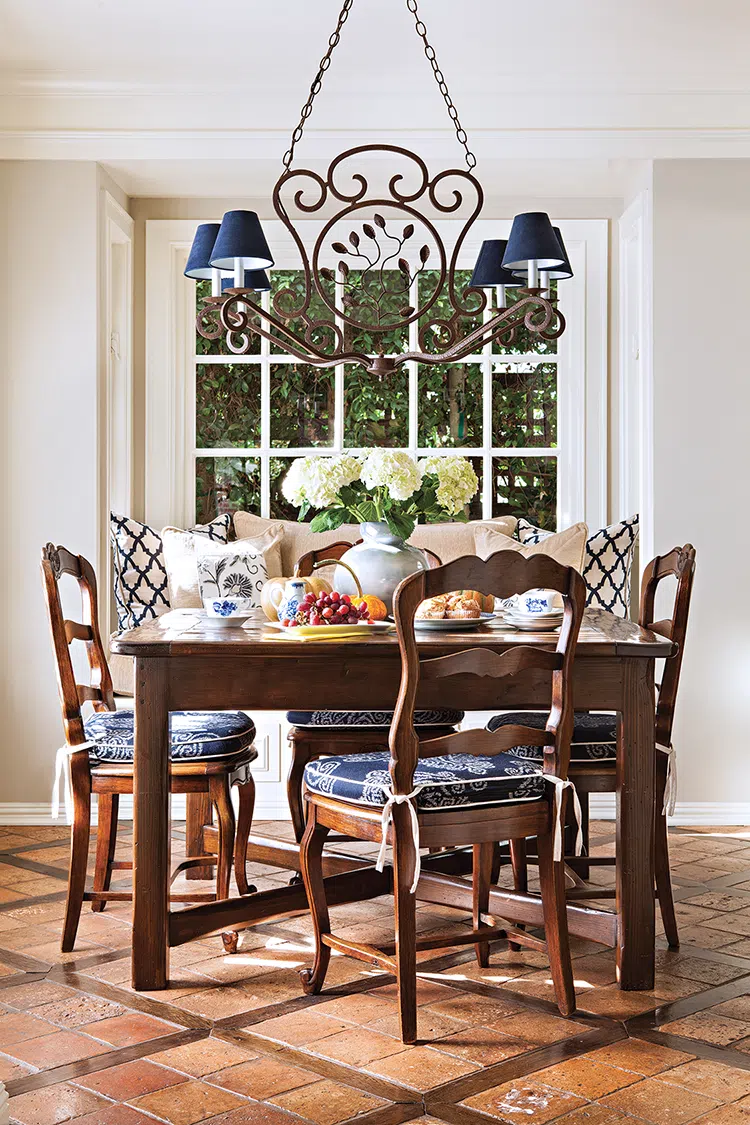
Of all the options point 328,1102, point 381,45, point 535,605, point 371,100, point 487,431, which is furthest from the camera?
point 487,431

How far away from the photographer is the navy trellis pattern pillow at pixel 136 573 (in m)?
4.73

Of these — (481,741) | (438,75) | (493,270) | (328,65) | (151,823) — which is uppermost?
(328,65)

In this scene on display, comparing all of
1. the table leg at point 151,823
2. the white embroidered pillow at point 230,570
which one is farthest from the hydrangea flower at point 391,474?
the white embroidered pillow at point 230,570

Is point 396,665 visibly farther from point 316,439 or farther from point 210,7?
point 316,439

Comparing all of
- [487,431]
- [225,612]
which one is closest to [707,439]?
[487,431]

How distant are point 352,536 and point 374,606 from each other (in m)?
2.04

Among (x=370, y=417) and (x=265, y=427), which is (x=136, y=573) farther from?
(x=370, y=417)

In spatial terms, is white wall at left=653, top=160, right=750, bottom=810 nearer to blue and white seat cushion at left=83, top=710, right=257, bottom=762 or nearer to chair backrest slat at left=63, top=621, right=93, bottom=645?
blue and white seat cushion at left=83, top=710, right=257, bottom=762

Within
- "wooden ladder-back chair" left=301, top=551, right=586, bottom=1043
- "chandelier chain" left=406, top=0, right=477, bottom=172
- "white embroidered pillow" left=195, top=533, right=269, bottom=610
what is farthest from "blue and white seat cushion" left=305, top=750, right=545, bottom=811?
"white embroidered pillow" left=195, top=533, right=269, bottom=610

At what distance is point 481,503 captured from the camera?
525 centimetres

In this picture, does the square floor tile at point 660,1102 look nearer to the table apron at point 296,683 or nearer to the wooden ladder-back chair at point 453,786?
the wooden ladder-back chair at point 453,786

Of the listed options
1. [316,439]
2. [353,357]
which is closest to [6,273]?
[316,439]

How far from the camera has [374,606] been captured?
118 inches

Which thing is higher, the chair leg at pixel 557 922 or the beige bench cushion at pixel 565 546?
the beige bench cushion at pixel 565 546
